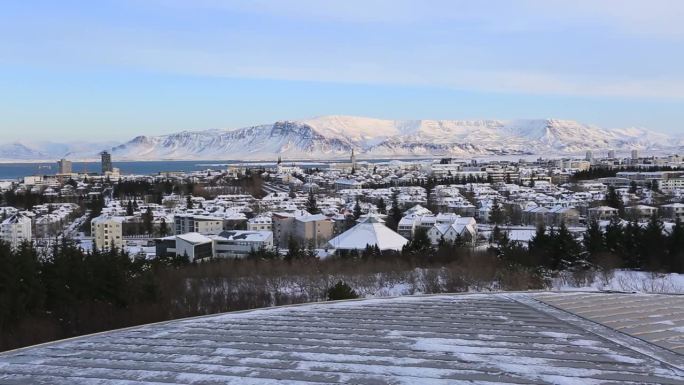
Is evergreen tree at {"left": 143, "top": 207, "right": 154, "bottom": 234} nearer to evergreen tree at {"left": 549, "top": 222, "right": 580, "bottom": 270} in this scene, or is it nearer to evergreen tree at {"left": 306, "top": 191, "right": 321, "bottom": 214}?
evergreen tree at {"left": 306, "top": 191, "right": 321, "bottom": 214}

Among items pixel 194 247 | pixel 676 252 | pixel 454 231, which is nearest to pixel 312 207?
pixel 454 231

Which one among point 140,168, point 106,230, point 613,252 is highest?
point 140,168

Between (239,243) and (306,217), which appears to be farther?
(306,217)

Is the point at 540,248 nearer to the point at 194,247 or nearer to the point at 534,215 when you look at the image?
the point at 194,247

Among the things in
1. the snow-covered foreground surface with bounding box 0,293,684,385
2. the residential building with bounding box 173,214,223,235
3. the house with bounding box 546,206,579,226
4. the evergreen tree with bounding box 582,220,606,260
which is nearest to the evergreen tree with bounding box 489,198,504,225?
the house with bounding box 546,206,579,226

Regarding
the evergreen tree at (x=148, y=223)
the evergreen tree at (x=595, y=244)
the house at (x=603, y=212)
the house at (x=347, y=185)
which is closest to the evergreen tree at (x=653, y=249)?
the evergreen tree at (x=595, y=244)

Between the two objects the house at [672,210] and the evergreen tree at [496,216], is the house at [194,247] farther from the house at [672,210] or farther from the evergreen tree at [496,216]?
the house at [672,210]
